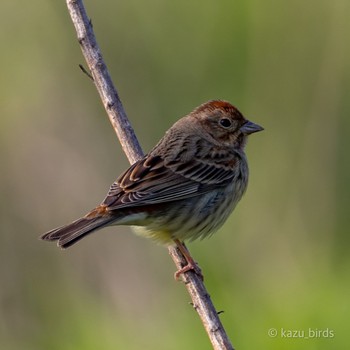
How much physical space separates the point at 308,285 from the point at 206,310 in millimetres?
1757

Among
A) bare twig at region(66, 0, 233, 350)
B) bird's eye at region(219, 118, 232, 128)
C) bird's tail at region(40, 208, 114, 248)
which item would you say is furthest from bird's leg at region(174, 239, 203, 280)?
bird's eye at region(219, 118, 232, 128)

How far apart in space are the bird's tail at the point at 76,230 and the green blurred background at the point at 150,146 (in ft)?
4.25

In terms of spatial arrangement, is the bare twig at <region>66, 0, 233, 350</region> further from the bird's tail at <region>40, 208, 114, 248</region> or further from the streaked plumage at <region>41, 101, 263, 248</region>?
the bird's tail at <region>40, 208, 114, 248</region>

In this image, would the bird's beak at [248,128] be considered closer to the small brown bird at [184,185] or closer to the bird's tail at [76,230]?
the small brown bird at [184,185]

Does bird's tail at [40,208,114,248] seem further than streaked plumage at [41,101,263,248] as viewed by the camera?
No

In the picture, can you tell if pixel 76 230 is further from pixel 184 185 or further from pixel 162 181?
pixel 184 185

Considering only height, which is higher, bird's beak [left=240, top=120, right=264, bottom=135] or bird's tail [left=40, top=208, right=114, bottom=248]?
bird's beak [left=240, top=120, right=264, bottom=135]

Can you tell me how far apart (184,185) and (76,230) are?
950 mm

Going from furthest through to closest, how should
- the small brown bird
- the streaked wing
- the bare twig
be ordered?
the streaked wing, the small brown bird, the bare twig

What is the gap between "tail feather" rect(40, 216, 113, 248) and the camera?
570 cm

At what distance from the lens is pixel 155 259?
7926 millimetres

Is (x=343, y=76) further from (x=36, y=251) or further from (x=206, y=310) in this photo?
(x=206, y=310)

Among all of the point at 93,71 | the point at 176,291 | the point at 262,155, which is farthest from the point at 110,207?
the point at 262,155

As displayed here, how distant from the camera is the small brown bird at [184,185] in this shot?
6.01 m
